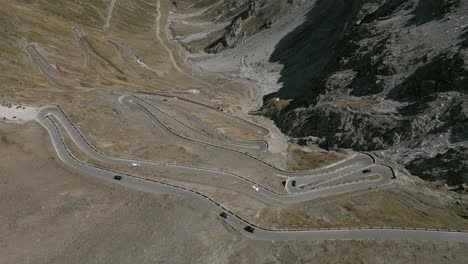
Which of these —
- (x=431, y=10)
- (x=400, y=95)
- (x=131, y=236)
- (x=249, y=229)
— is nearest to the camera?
(x=131, y=236)

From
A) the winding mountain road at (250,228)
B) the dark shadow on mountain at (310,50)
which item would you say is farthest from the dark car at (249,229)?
the dark shadow on mountain at (310,50)

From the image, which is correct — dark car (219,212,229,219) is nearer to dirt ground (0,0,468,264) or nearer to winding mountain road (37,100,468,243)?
winding mountain road (37,100,468,243)

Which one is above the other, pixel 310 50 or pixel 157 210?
pixel 310 50

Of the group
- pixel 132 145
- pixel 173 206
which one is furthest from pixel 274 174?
pixel 132 145

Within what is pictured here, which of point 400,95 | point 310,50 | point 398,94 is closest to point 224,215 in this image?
point 400,95

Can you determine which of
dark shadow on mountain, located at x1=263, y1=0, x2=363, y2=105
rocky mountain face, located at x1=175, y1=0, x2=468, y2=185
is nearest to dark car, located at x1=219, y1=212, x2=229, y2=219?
rocky mountain face, located at x1=175, y1=0, x2=468, y2=185

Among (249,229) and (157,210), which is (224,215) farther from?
(157,210)
